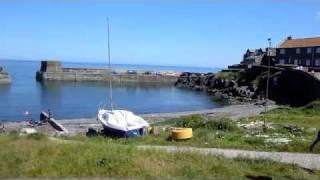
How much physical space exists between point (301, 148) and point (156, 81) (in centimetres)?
14186

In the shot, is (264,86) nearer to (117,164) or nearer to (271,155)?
(271,155)

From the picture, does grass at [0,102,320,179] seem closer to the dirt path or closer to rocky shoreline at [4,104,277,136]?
the dirt path

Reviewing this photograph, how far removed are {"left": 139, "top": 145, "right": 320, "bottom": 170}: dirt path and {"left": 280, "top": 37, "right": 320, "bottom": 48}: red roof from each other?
285ft

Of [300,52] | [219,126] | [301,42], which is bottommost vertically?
[219,126]

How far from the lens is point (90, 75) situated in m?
159

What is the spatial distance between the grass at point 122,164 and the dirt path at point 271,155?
105cm

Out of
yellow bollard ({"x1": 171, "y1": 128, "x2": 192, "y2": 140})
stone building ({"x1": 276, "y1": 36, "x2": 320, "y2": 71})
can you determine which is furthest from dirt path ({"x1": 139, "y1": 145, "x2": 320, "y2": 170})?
stone building ({"x1": 276, "y1": 36, "x2": 320, "y2": 71})

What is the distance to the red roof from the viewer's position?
10485cm

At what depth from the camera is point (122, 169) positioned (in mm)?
15758

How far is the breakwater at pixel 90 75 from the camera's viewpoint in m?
152

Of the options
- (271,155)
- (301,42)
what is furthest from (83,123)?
(301,42)

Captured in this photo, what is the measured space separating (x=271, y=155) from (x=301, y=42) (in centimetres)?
9249

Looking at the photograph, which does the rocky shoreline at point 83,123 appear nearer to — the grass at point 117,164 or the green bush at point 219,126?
the green bush at point 219,126

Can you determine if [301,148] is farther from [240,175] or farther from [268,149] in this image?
[240,175]
